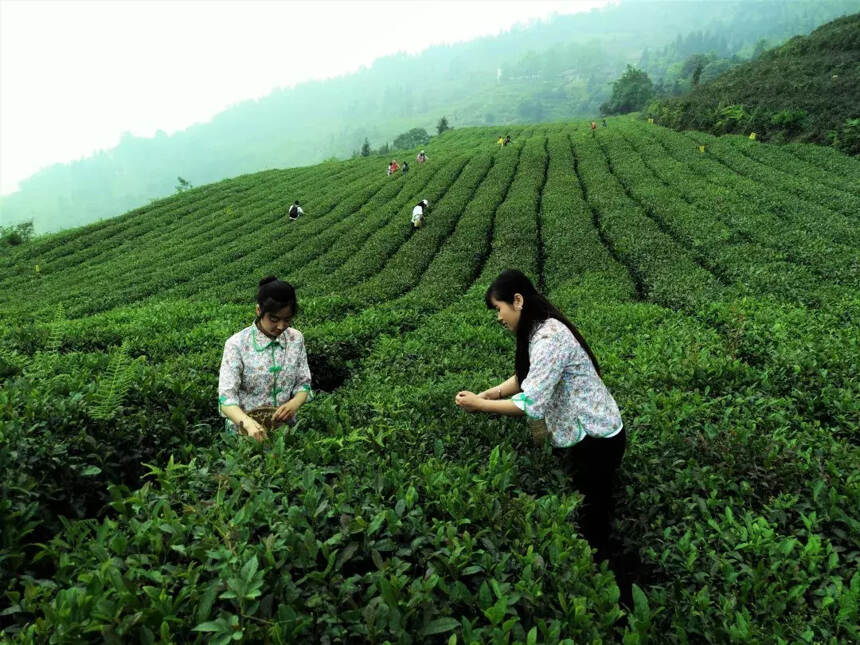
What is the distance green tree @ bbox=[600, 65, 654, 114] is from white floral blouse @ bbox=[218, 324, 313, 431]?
81.2 metres

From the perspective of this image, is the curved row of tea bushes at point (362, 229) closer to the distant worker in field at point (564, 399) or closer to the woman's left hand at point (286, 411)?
the woman's left hand at point (286, 411)

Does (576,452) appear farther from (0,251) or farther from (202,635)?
(0,251)

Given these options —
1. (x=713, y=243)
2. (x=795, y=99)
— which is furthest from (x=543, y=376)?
(x=795, y=99)

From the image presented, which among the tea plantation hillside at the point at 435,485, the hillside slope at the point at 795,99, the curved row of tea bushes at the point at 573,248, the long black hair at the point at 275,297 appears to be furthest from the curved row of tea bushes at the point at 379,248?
the hillside slope at the point at 795,99

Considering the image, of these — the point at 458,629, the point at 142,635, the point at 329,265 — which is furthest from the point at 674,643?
the point at 329,265

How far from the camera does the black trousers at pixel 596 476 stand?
350 cm

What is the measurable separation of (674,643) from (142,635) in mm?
2507

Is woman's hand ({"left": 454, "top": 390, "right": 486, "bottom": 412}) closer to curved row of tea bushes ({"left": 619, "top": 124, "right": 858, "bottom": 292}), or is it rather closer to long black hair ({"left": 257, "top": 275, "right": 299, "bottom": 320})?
long black hair ({"left": 257, "top": 275, "right": 299, "bottom": 320})

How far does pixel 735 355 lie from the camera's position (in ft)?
20.4

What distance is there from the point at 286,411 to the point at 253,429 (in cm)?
41

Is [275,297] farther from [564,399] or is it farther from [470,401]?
[564,399]

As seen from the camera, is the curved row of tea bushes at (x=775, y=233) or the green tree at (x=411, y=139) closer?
Answer: the curved row of tea bushes at (x=775, y=233)

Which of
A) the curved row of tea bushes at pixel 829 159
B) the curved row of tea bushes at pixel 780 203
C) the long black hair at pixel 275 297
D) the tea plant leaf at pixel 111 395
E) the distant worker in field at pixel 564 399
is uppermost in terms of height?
the long black hair at pixel 275 297

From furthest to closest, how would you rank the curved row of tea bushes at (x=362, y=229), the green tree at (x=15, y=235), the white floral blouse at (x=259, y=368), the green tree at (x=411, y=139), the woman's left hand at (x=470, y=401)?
the green tree at (x=411, y=139), the green tree at (x=15, y=235), the curved row of tea bushes at (x=362, y=229), the white floral blouse at (x=259, y=368), the woman's left hand at (x=470, y=401)
